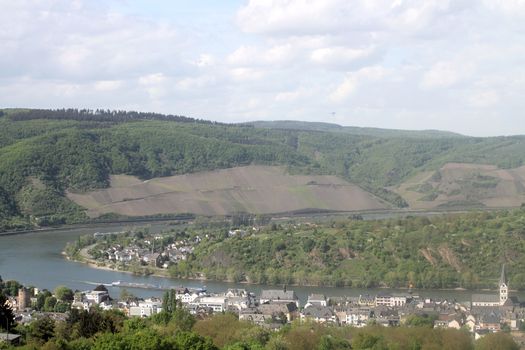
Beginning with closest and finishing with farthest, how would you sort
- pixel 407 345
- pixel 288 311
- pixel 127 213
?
pixel 407 345
pixel 288 311
pixel 127 213

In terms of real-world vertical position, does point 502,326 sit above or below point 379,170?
below

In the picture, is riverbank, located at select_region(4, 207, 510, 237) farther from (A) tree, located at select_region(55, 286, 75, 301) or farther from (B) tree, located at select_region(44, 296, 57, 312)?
(B) tree, located at select_region(44, 296, 57, 312)

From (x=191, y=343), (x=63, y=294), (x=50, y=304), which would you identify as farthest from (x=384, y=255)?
(x=191, y=343)

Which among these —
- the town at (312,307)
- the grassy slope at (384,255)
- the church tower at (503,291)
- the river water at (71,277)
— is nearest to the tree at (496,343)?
the town at (312,307)

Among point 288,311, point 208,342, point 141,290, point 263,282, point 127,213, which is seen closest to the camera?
point 208,342

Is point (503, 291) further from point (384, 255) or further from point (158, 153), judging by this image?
point (158, 153)

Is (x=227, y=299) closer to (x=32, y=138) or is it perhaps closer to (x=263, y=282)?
A: (x=263, y=282)

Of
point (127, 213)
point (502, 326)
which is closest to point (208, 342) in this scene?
point (502, 326)
